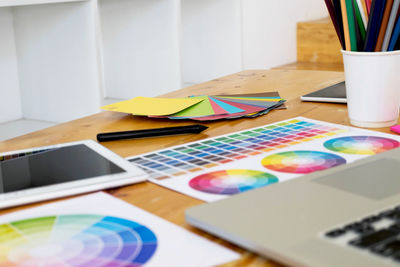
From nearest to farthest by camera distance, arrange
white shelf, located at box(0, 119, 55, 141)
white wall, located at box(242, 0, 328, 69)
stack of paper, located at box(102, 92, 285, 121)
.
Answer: stack of paper, located at box(102, 92, 285, 121)
white shelf, located at box(0, 119, 55, 141)
white wall, located at box(242, 0, 328, 69)

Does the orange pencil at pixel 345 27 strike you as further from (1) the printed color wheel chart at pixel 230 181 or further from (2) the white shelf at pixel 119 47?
(2) the white shelf at pixel 119 47

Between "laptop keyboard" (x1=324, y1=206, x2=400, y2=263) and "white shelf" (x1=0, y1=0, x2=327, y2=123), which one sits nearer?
"laptop keyboard" (x1=324, y1=206, x2=400, y2=263)

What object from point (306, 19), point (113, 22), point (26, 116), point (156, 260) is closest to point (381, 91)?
point (156, 260)

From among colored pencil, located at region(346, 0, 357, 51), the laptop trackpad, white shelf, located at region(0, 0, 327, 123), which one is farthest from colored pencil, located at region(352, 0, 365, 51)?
white shelf, located at region(0, 0, 327, 123)

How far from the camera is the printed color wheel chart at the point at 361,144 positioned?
65 centimetres

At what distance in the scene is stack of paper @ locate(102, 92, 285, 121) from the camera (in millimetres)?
832

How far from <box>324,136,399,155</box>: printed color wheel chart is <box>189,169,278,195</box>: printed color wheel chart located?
0.44 ft

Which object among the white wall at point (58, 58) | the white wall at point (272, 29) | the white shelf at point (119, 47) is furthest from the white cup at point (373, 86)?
the white wall at point (272, 29)

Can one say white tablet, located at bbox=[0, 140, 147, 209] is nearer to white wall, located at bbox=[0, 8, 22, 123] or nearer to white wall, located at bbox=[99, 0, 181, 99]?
white wall, located at bbox=[0, 8, 22, 123]

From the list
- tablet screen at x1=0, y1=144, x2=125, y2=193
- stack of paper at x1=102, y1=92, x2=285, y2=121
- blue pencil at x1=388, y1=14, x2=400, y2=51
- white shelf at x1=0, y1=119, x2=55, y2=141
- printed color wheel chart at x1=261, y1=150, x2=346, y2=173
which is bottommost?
white shelf at x1=0, y1=119, x2=55, y2=141

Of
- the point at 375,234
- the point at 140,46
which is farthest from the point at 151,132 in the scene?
the point at 140,46

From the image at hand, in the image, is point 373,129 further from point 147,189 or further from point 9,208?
point 9,208

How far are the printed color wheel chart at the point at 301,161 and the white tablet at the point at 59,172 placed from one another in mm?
148

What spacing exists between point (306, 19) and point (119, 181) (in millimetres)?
3011
